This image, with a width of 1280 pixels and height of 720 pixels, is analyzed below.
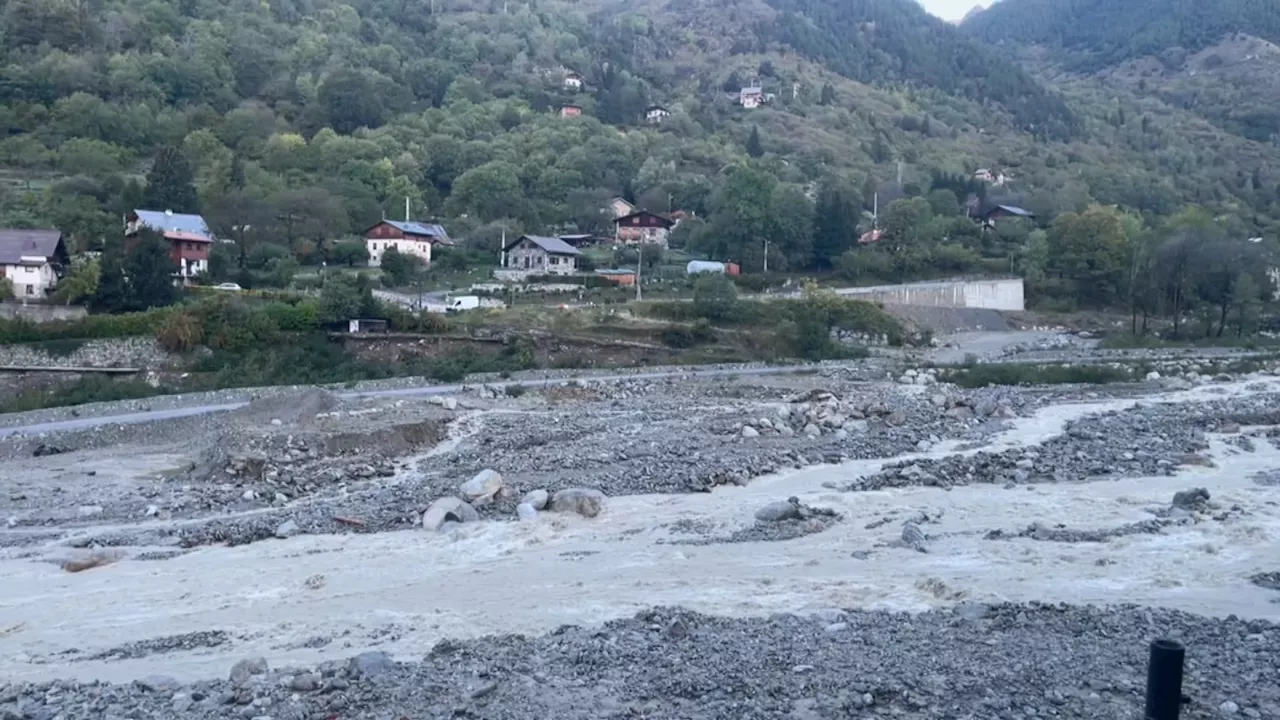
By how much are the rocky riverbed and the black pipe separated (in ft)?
4.34

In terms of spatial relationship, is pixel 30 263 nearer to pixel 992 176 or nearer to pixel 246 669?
pixel 246 669

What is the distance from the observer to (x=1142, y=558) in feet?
38.7

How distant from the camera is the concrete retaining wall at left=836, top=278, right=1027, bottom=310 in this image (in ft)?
137

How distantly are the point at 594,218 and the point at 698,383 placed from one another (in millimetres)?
27386

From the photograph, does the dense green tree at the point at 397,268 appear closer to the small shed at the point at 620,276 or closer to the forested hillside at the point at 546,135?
the forested hillside at the point at 546,135

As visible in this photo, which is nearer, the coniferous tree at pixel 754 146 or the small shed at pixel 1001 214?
the small shed at pixel 1001 214

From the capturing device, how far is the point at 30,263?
1328 inches

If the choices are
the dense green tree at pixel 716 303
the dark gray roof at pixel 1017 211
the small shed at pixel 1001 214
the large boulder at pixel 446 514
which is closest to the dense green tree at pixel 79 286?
the dense green tree at pixel 716 303

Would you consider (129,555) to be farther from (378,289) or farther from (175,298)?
(378,289)

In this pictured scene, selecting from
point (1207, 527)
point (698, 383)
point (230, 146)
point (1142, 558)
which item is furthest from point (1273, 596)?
point (230, 146)

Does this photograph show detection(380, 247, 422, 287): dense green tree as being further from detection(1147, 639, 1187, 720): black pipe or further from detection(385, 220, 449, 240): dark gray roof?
detection(1147, 639, 1187, 720): black pipe

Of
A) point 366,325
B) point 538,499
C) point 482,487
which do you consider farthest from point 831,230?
point 538,499

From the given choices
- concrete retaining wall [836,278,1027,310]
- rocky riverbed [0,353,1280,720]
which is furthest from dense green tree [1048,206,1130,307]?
rocky riverbed [0,353,1280,720]

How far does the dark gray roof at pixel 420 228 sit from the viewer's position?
1704 inches
